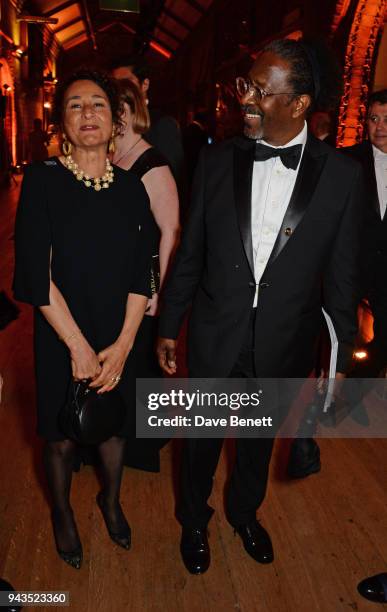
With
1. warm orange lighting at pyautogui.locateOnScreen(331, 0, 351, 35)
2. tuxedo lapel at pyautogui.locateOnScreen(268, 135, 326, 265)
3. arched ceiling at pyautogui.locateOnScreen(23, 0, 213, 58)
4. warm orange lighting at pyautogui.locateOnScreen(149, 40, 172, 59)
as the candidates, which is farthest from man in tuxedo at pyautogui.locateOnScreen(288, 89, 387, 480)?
warm orange lighting at pyautogui.locateOnScreen(149, 40, 172, 59)

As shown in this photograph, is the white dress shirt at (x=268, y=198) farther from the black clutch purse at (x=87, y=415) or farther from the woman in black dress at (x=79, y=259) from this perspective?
the black clutch purse at (x=87, y=415)

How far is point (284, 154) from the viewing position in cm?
167

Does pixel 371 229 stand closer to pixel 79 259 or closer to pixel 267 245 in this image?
pixel 267 245

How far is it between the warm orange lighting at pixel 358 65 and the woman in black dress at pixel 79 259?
4.70 m

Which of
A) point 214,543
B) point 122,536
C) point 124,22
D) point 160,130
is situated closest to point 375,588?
point 214,543

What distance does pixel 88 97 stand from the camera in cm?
179

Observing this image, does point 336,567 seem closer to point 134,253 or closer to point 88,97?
point 134,253

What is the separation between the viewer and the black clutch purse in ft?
5.91

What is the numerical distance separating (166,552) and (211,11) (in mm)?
16700

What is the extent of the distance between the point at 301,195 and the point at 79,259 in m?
0.75

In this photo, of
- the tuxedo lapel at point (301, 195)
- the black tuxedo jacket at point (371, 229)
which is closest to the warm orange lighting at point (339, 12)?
the black tuxedo jacket at point (371, 229)

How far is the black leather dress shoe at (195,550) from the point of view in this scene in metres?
2.01

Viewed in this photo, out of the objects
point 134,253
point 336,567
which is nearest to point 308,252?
point 134,253

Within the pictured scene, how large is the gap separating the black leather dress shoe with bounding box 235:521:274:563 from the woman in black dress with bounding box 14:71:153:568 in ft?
2.11
